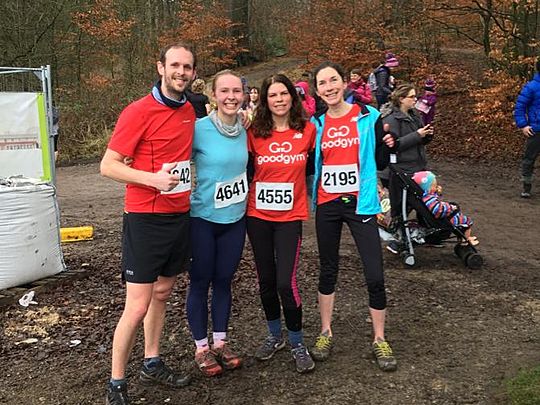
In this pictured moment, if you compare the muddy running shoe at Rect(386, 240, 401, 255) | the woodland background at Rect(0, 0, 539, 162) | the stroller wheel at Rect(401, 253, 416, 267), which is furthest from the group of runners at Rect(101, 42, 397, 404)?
the woodland background at Rect(0, 0, 539, 162)

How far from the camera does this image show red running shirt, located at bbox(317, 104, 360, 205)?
3836 mm

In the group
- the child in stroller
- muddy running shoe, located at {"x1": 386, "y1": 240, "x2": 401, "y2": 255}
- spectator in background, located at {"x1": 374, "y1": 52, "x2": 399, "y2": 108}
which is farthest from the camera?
spectator in background, located at {"x1": 374, "y1": 52, "x2": 399, "y2": 108}

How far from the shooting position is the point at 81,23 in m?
20.0

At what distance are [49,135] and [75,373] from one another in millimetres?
2864

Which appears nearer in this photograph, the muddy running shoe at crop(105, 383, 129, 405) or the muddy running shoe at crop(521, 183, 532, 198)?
the muddy running shoe at crop(105, 383, 129, 405)

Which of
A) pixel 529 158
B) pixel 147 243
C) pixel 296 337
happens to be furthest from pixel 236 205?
pixel 529 158

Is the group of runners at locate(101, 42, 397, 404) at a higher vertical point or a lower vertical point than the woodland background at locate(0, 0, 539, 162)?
lower

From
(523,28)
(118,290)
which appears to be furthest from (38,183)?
(523,28)

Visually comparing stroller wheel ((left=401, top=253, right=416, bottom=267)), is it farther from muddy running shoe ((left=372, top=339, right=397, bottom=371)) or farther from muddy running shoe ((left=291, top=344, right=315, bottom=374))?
muddy running shoe ((left=291, top=344, right=315, bottom=374))

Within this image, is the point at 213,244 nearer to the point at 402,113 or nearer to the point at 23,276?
the point at 23,276

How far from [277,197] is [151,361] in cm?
132

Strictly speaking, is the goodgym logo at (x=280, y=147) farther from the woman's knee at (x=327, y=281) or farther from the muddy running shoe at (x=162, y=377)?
the muddy running shoe at (x=162, y=377)

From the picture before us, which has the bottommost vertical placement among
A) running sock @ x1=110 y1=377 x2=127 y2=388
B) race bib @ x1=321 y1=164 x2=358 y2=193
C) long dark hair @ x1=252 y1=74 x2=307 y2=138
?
running sock @ x1=110 y1=377 x2=127 y2=388

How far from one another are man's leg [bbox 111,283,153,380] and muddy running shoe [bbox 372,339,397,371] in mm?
1551
